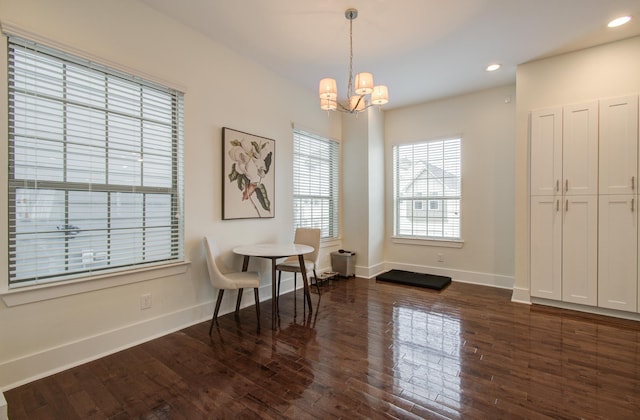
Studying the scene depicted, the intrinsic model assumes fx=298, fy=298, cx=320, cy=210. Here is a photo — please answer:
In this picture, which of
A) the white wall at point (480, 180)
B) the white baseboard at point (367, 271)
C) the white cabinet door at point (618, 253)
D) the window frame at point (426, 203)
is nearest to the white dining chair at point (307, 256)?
the white baseboard at point (367, 271)

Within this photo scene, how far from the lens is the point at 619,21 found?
281cm

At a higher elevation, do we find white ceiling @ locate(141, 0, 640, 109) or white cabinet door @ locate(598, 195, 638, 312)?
white ceiling @ locate(141, 0, 640, 109)

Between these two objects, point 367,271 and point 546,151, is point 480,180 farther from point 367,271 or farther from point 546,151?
point 367,271

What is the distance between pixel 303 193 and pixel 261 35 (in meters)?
2.15

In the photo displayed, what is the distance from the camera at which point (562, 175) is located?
3.39 meters

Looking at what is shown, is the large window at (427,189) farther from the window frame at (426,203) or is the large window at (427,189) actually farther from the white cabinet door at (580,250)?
the white cabinet door at (580,250)

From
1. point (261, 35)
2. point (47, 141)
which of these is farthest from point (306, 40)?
point (47, 141)

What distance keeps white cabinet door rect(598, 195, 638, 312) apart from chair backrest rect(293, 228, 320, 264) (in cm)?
Result: 312

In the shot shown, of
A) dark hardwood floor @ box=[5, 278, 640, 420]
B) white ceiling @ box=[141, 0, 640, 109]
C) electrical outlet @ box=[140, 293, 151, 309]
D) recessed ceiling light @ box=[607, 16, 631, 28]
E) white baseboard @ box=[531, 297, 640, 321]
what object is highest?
white ceiling @ box=[141, 0, 640, 109]

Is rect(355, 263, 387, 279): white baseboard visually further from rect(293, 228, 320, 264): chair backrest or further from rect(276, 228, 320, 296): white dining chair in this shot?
rect(293, 228, 320, 264): chair backrest

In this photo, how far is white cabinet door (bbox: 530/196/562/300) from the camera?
11.2 ft

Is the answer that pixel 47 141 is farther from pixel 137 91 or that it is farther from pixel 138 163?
pixel 137 91

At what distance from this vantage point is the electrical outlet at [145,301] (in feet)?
8.63

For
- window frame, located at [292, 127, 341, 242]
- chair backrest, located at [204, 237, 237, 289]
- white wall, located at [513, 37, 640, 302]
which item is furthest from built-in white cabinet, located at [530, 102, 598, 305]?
chair backrest, located at [204, 237, 237, 289]
